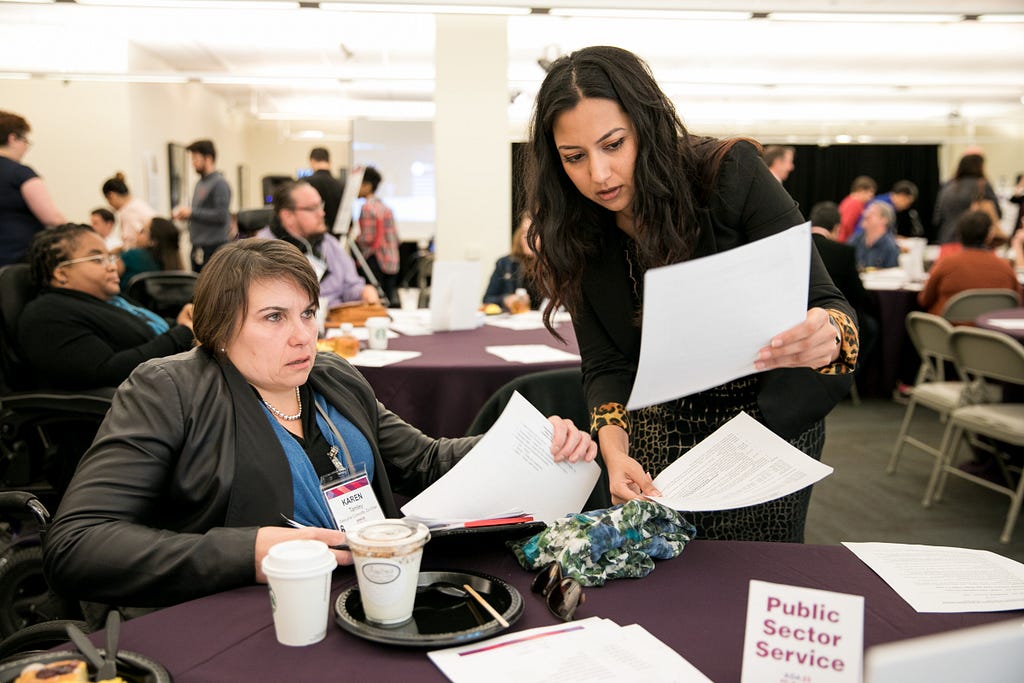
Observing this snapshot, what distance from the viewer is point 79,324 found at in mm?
3158

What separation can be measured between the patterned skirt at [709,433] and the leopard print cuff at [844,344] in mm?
196

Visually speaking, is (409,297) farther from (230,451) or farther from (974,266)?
(230,451)

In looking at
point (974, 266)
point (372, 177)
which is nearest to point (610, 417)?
point (974, 266)

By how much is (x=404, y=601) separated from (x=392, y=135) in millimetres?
12944

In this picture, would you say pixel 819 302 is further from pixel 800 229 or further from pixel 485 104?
pixel 485 104

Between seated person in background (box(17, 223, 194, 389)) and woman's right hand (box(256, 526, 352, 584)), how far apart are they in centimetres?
210

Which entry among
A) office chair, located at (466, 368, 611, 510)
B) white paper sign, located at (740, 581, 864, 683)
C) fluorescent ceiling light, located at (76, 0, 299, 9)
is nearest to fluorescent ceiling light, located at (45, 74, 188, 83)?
fluorescent ceiling light, located at (76, 0, 299, 9)

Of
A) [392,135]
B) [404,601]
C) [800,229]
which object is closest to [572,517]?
[404,601]

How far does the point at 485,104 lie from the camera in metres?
6.88

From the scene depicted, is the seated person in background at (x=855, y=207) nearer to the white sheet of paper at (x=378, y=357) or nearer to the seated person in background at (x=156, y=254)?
the seated person in background at (x=156, y=254)

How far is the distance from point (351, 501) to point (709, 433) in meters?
0.71

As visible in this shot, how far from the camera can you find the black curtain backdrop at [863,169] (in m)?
18.9

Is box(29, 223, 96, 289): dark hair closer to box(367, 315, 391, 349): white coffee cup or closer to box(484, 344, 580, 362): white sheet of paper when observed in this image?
box(367, 315, 391, 349): white coffee cup

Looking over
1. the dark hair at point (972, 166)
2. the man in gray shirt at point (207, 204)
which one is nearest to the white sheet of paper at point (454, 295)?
the man in gray shirt at point (207, 204)
